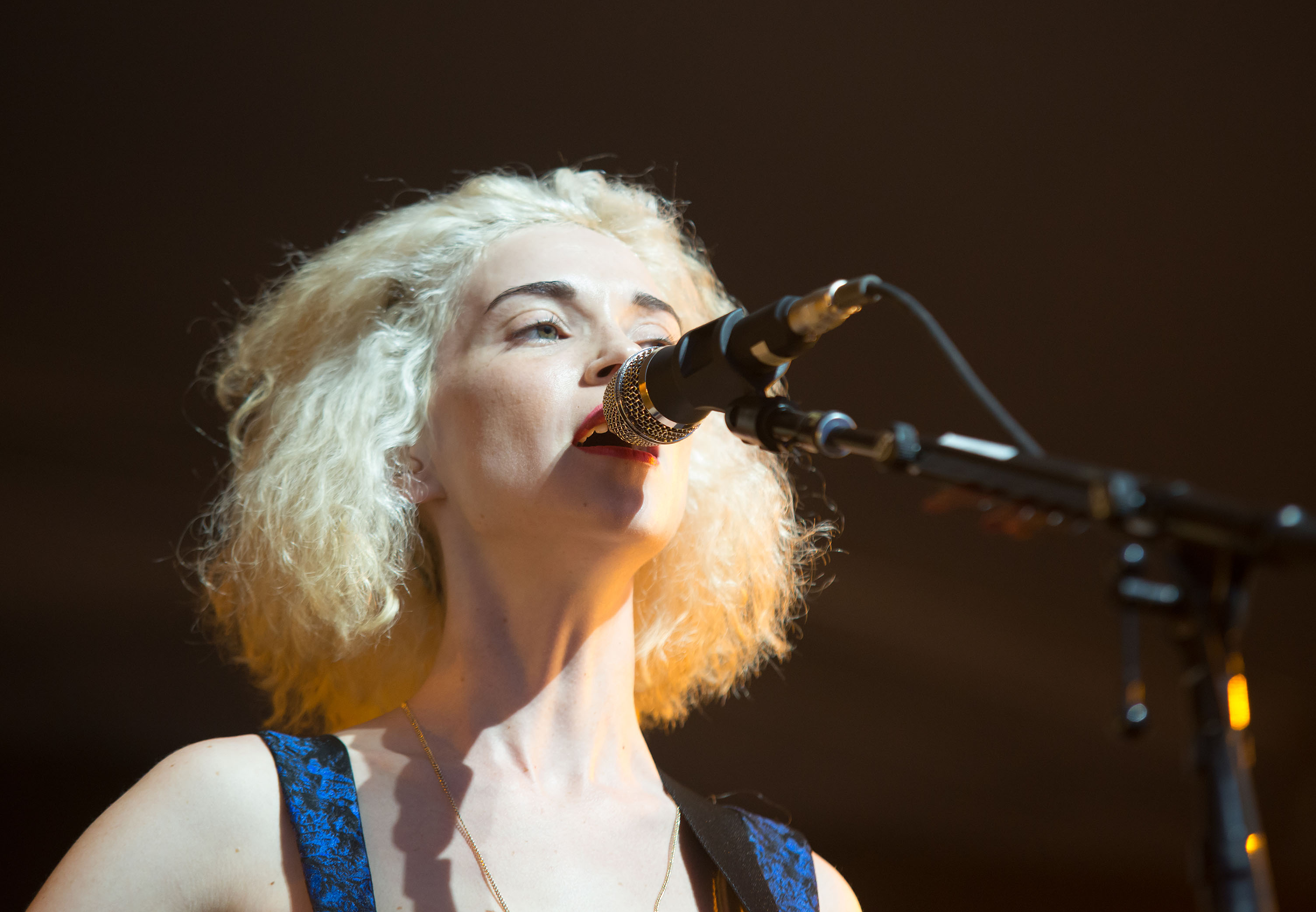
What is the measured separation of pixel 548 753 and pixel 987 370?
148 cm

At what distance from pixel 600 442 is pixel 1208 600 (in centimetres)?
91

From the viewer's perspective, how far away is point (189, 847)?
1.33m

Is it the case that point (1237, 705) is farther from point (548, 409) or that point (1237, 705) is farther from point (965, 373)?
point (548, 409)

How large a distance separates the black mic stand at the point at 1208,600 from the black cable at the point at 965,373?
0.10 feet

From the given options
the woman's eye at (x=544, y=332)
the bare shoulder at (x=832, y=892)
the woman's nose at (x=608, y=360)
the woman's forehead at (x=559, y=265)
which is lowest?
the bare shoulder at (x=832, y=892)

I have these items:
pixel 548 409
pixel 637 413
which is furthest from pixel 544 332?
pixel 637 413

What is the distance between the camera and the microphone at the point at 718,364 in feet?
3.13

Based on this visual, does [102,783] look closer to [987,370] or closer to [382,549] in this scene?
[382,549]

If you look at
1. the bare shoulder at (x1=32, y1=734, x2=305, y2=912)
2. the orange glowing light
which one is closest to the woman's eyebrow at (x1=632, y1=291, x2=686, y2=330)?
the bare shoulder at (x1=32, y1=734, x2=305, y2=912)

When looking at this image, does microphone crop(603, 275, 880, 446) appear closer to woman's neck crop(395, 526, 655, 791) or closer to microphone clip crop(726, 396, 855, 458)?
microphone clip crop(726, 396, 855, 458)

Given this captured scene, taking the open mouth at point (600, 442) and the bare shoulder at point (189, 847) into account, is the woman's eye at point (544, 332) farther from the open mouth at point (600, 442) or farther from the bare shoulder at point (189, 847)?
the bare shoulder at point (189, 847)

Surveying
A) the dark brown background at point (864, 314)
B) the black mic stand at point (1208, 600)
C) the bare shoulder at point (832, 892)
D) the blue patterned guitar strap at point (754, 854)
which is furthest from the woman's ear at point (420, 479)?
the black mic stand at point (1208, 600)

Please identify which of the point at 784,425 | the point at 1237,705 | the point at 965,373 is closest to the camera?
the point at 1237,705

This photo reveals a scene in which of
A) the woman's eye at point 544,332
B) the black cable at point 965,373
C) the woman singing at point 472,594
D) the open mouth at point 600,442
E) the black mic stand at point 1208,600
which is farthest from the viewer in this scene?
the woman's eye at point 544,332
